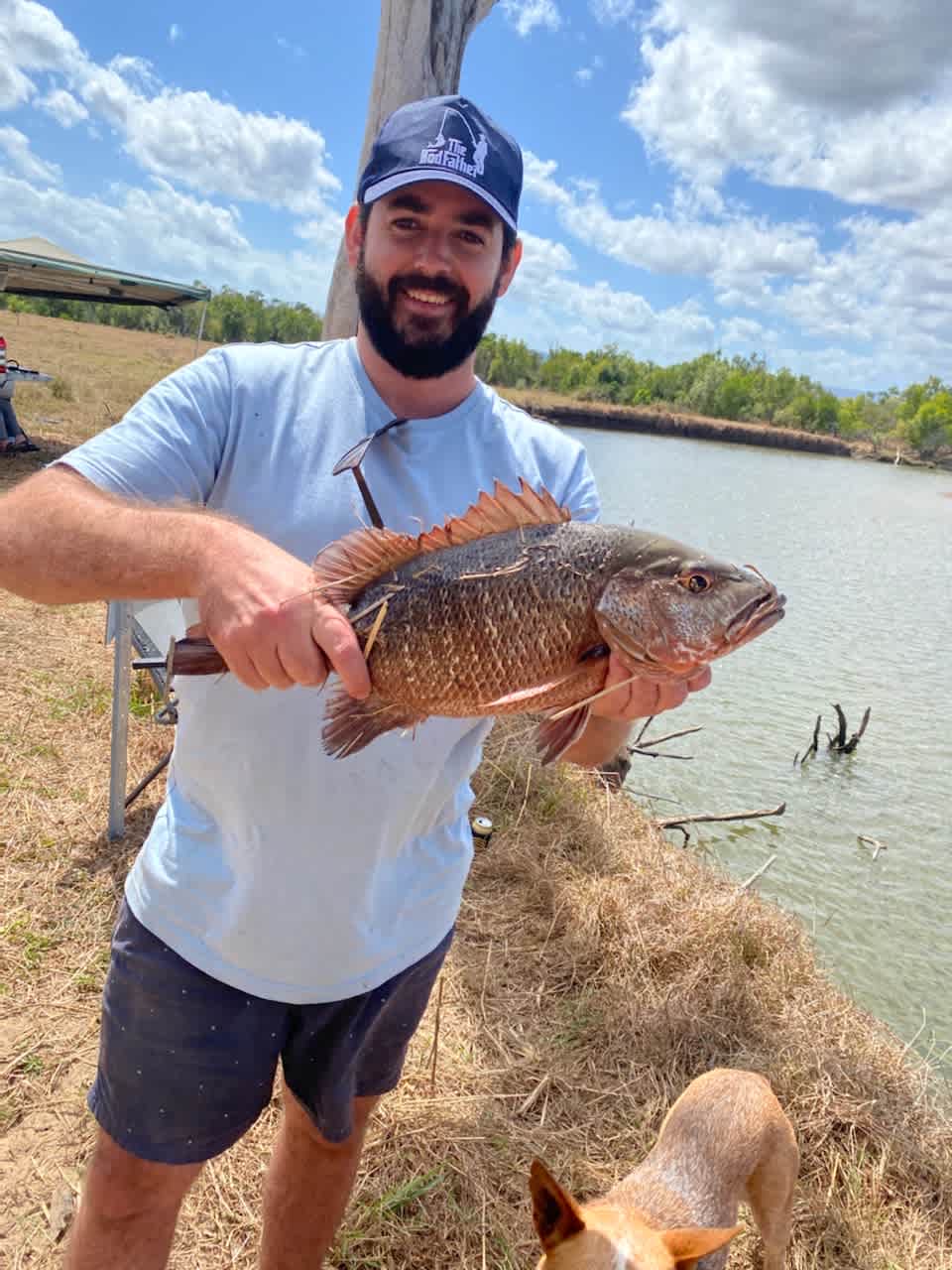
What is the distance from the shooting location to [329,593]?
5.58 feet

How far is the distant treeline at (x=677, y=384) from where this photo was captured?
9612 cm

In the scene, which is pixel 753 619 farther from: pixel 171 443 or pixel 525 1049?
pixel 525 1049

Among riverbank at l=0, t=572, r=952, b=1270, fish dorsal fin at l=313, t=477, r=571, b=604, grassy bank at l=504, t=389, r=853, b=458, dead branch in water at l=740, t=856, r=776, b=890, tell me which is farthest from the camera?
grassy bank at l=504, t=389, r=853, b=458

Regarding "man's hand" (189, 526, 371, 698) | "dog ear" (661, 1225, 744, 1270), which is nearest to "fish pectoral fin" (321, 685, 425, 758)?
"man's hand" (189, 526, 371, 698)

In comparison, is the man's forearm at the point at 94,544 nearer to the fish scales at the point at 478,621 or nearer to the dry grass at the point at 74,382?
the fish scales at the point at 478,621

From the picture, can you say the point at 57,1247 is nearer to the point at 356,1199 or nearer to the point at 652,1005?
the point at 356,1199

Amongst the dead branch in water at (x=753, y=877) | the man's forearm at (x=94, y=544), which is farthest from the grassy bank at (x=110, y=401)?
the man's forearm at (x=94, y=544)

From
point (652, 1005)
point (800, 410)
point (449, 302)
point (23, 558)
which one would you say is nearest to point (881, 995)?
point (652, 1005)

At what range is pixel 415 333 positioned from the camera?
217cm

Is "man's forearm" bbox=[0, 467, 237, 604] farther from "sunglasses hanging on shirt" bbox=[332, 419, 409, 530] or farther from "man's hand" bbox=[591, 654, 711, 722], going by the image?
"man's hand" bbox=[591, 654, 711, 722]

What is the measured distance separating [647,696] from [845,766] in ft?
35.5

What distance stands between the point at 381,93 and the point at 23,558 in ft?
16.4

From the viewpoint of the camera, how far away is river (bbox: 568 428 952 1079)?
25.6 feet

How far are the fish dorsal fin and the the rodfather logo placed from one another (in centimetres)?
97
